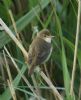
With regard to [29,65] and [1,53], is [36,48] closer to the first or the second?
[29,65]

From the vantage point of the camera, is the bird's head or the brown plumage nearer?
the brown plumage

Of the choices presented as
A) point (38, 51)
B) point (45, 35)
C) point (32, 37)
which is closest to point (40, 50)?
point (38, 51)

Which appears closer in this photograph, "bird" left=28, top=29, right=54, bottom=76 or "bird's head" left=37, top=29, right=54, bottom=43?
"bird" left=28, top=29, right=54, bottom=76

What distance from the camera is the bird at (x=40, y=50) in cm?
236

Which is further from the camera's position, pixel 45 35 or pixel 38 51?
pixel 45 35

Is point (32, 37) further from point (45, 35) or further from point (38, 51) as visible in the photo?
point (38, 51)

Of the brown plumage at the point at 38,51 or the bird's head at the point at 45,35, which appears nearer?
the brown plumage at the point at 38,51

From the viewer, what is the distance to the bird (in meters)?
2.36

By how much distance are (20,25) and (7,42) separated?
0.13 meters

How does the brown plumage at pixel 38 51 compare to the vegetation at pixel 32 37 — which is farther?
the vegetation at pixel 32 37

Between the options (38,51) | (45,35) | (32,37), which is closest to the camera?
(38,51)

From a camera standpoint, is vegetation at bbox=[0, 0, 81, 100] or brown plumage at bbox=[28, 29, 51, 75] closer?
brown plumage at bbox=[28, 29, 51, 75]

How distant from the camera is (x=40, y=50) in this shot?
2.42 metres

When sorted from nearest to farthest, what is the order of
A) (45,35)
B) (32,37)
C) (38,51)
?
(38,51), (45,35), (32,37)
